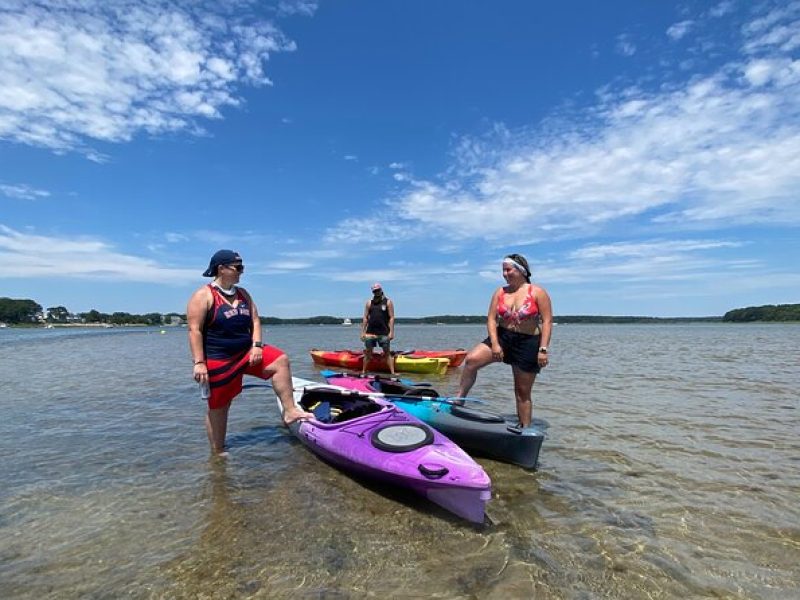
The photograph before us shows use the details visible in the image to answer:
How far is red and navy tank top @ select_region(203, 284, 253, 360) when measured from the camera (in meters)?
5.61

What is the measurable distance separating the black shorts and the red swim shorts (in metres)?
2.99

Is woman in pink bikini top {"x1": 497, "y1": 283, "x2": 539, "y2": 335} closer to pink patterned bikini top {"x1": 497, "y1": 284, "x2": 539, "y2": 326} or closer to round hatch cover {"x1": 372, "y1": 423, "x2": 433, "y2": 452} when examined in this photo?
pink patterned bikini top {"x1": 497, "y1": 284, "x2": 539, "y2": 326}

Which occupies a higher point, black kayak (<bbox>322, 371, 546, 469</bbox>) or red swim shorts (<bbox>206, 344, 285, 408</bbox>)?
red swim shorts (<bbox>206, 344, 285, 408</bbox>)

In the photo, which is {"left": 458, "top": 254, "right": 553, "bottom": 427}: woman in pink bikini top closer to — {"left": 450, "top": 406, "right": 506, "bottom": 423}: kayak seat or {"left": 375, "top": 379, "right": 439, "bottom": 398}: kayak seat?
{"left": 450, "top": 406, "right": 506, "bottom": 423}: kayak seat

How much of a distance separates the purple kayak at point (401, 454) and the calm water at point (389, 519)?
0.69 feet

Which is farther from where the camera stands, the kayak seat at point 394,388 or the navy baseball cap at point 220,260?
the kayak seat at point 394,388

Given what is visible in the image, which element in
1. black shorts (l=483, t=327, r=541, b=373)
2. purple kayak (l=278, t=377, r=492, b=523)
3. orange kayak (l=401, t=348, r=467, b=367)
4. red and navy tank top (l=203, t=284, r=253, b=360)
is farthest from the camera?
orange kayak (l=401, t=348, r=467, b=367)

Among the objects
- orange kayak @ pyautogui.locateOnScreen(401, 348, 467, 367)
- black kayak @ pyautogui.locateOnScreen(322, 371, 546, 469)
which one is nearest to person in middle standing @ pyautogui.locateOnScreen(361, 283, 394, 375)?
orange kayak @ pyautogui.locateOnScreen(401, 348, 467, 367)

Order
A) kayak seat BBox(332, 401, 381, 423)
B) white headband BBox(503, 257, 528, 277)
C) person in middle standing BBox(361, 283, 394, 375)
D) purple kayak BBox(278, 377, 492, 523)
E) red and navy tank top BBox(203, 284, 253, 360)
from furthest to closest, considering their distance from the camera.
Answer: person in middle standing BBox(361, 283, 394, 375)
kayak seat BBox(332, 401, 381, 423)
white headband BBox(503, 257, 528, 277)
red and navy tank top BBox(203, 284, 253, 360)
purple kayak BBox(278, 377, 492, 523)

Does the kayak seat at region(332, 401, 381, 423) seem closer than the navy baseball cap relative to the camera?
No

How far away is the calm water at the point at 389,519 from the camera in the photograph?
3316 millimetres

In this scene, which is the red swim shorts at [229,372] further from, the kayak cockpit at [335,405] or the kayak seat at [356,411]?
the kayak seat at [356,411]

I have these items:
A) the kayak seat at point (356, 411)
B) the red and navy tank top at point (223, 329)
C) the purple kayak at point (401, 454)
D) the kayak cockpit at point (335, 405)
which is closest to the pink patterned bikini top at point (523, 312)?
the purple kayak at point (401, 454)

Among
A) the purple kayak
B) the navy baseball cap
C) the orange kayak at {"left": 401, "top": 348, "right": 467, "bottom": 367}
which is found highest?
the navy baseball cap
